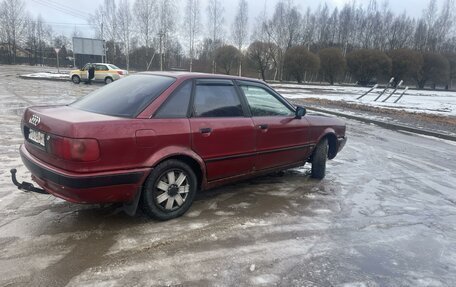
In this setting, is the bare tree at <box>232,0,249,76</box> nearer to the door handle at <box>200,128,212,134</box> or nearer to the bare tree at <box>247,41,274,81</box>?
the bare tree at <box>247,41,274,81</box>

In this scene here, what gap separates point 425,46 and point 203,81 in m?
78.2

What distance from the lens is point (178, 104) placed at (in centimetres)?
392

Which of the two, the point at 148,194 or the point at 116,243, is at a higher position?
the point at 148,194

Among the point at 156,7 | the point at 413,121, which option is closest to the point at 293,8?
the point at 156,7

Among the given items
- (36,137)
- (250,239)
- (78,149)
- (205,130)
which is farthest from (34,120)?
(250,239)

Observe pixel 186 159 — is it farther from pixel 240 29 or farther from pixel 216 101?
pixel 240 29

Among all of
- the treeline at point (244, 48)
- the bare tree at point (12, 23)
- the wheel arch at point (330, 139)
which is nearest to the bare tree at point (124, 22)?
the treeline at point (244, 48)

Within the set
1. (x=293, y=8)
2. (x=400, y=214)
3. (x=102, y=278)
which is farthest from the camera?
(x=293, y=8)

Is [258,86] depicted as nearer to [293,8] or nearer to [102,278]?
[102,278]

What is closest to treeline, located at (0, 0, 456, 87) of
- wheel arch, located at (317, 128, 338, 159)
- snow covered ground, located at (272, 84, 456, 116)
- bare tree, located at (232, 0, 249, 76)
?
bare tree, located at (232, 0, 249, 76)

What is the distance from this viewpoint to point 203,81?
4.26 metres

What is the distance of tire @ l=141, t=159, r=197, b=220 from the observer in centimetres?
366

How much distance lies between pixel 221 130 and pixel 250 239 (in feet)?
4.25

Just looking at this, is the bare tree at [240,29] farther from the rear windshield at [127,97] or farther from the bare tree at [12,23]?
the rear windshield at [127,97]
